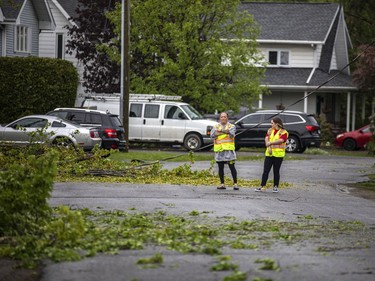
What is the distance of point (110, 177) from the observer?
73.7 ft

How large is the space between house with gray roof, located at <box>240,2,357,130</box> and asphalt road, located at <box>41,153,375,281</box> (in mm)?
22119

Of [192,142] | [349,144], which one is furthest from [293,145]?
[349,144]

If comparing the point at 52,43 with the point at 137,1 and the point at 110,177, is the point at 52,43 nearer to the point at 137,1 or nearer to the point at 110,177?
the point at 137,1

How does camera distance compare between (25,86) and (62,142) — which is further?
(25,86)

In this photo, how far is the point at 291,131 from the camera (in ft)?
128

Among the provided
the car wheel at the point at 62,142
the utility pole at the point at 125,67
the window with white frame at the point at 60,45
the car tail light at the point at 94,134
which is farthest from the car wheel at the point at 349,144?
the car wheel at the point at 62,142

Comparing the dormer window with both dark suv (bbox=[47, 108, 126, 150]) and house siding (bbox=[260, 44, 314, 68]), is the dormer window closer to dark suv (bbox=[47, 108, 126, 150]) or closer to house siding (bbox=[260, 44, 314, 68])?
house siding (bbox=[260, 44, 314, 68])

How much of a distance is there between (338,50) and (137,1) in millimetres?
16649

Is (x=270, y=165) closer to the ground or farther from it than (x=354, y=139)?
farther from it

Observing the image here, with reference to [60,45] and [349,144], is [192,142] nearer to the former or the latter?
[349,144]

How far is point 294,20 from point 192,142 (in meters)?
19.3

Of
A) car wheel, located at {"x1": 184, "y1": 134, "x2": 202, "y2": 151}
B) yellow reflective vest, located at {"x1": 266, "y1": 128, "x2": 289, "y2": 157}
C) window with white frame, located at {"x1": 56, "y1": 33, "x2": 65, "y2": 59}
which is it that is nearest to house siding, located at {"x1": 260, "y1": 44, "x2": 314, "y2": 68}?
window with white frame, located at {"x1": 56, "y1": 33, "x2": 65, "y2": 59}

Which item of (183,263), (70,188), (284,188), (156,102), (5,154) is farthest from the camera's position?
(156,102)

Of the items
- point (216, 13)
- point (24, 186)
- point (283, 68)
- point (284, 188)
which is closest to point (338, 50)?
point (283, 68)
